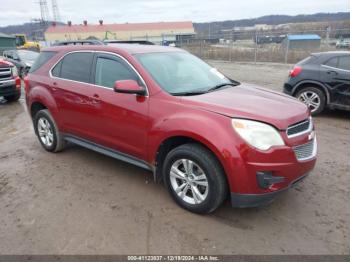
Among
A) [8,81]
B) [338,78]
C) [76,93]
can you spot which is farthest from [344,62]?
[8,81]

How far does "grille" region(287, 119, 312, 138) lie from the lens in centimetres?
307

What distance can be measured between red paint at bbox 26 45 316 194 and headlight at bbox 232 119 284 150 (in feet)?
0.16

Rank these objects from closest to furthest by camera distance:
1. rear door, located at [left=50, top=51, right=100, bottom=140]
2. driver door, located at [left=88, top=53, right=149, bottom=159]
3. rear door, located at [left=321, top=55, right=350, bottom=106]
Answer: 1. driver door, located at [left=88, top=53, right=149, bottom=159]
2. rear door, located at [left=50, top=51, right=100, bottom=140]
3. rear door, located at [left=321, top=55, right=350, bottom=106]

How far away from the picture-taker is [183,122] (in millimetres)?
3213

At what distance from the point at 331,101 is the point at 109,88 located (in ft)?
16.9

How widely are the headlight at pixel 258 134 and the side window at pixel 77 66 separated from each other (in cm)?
236

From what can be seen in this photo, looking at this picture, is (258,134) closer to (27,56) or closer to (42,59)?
(42,59)

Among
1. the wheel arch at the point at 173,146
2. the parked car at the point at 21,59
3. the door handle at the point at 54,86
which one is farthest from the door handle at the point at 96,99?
the parked car at the point at 21,59

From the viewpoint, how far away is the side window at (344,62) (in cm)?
Result: 662

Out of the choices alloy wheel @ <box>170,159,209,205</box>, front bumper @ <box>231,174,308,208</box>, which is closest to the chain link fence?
alloy wheel @ <box>170,159,209,205</box>

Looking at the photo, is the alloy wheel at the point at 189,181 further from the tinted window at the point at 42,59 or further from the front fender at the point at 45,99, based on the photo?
the tinted window at the point at 42,59

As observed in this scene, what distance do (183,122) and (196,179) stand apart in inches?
24.9

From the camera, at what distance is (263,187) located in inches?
116

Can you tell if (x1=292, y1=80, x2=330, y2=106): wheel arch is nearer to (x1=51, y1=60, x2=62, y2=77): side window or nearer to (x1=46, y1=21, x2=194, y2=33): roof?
(x1=51, y1=60, x2=62, y2=77): side window
